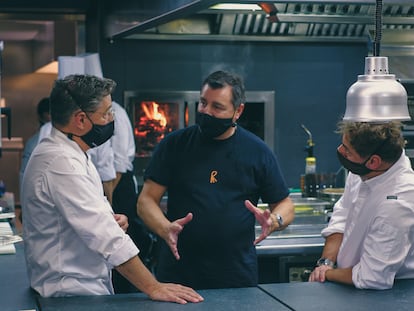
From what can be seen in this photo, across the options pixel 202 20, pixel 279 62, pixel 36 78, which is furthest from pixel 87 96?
pixel 36 78

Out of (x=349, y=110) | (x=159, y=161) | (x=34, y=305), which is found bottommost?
(x=34, y=305)

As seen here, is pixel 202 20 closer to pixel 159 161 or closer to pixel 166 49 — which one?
pixel 166 49

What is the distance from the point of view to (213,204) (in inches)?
144

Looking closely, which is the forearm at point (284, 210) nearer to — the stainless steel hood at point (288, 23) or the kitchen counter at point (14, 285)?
the stainless steel hood at point (288, 23)

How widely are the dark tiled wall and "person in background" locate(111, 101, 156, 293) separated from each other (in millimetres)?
464

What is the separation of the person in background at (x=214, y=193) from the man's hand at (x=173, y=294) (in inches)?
28.2

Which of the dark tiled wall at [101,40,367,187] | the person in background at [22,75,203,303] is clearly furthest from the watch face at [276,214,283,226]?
the dark tiled wall at [101,40,367,187]

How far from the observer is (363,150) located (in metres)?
3.07

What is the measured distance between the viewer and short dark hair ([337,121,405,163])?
304 cm

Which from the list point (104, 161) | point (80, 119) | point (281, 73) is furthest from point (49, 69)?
point (80, 119)

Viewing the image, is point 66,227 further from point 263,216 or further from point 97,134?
point 263,216

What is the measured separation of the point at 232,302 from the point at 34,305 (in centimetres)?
68

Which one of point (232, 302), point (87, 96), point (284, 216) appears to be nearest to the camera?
point (232, 302)

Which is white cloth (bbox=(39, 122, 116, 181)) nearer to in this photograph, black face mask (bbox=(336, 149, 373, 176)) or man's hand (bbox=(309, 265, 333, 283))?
man's hand (bbox=(309, 265, 333, 283))
